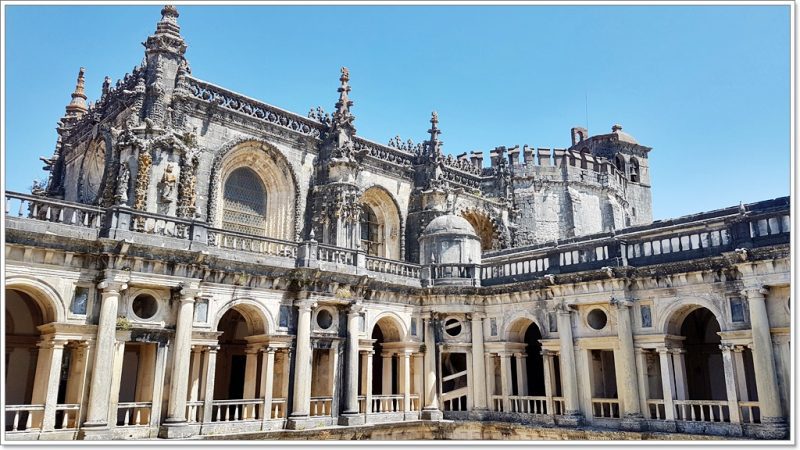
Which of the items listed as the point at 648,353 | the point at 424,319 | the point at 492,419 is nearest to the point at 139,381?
the point at 424,319

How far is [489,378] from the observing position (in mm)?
24203

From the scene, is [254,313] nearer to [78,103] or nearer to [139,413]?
[139,413]

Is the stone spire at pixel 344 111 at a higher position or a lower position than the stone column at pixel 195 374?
higher

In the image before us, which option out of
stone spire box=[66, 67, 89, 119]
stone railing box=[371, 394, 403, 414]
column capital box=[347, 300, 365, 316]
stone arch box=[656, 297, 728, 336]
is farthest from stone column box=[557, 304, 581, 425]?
stone spire box=[66, 67, 89, 119]

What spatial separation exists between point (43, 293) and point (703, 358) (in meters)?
22.0

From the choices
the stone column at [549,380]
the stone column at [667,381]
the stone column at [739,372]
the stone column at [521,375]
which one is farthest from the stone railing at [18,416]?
the stone column at [739,372]

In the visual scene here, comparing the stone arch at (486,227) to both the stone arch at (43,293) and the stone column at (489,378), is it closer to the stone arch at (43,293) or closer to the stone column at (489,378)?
the stone column at (489,378)

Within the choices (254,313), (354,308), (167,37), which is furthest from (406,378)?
(167,37)

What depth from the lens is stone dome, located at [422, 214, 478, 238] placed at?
2603 cm

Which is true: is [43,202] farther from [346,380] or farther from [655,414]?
[655,414]

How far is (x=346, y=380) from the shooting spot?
72.7 feet

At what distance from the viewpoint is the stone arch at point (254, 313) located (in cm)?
2002

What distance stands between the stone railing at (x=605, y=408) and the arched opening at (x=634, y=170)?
86.9ft

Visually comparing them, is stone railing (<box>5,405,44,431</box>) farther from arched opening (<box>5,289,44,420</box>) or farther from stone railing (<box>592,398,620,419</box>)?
stone railing (<box>592,398,620,419</box>)
